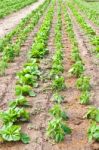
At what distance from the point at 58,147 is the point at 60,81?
99.2 inches

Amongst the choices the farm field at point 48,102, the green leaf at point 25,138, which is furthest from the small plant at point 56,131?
the green leaf at point 25,138

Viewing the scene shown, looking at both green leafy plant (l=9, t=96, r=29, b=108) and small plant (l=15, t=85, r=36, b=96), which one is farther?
small plant (l=15, t=85, r=36, b=96)

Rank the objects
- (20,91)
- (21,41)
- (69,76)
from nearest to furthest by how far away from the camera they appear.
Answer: (20,91)
(69,76)
(21,41)

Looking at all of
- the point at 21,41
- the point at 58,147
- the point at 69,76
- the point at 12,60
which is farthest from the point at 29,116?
the point at 21,41

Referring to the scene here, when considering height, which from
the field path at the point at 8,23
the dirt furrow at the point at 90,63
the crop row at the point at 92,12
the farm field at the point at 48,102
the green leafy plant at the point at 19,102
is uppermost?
the green leafy plant at the point at 19,102

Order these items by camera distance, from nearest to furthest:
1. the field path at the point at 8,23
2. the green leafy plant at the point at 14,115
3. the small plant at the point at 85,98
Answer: the green leafy plant at the point at 14,115, the small plant at the point at 85,98, the field path at the point at 8,23

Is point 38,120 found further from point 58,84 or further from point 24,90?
point 58,84

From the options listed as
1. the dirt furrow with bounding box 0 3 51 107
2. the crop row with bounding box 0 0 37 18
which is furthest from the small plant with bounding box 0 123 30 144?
the crop row with bounding box 0 0 37 18

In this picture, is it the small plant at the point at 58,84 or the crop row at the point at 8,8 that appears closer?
the small plant at the point at 58,84

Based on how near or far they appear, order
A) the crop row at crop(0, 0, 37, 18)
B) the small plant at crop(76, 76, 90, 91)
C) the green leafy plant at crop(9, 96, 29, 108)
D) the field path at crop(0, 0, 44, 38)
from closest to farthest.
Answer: the green leafy plant at crop(9, 96, 29, 108) → the small plant at crop(76, 76, 90, 91) → the field path at crop(0, 0, 44, 38) → the crop row at crop(0, 0, 37, 18)

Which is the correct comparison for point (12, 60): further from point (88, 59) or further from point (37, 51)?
point (88, 59)

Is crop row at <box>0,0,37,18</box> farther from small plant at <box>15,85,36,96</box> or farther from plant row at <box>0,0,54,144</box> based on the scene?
small plant at <box>15,85,36,96</box>

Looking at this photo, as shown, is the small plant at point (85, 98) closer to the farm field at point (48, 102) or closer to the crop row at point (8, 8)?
the farm field at point (48, 102)

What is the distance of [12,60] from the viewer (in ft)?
34.1
